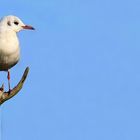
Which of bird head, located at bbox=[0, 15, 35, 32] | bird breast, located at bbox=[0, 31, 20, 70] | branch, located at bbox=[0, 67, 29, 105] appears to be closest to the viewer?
branch, located at bbox=[0, 67, 29, 105]

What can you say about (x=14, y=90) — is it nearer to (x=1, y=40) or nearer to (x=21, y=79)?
(x=21, y=79)

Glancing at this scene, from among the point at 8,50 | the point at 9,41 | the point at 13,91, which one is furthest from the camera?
the point at 9,41

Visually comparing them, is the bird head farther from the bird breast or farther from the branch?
the branch

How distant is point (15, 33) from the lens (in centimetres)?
2620

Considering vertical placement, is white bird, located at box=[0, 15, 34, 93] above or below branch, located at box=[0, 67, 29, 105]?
above

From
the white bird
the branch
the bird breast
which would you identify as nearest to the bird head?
the white bird

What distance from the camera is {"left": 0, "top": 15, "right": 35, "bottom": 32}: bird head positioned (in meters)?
25.7

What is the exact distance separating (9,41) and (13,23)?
91 centimetres

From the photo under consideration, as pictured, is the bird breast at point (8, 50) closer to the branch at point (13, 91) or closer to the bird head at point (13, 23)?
the bird head at point (13, 23)

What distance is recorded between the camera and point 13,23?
85.1 feet

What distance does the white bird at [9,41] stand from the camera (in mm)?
25188

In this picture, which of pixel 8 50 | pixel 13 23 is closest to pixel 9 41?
pixel 8 50

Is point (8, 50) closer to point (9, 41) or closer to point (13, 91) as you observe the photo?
point (9, 41)

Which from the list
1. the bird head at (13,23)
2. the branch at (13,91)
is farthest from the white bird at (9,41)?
the branch at (13,91)
